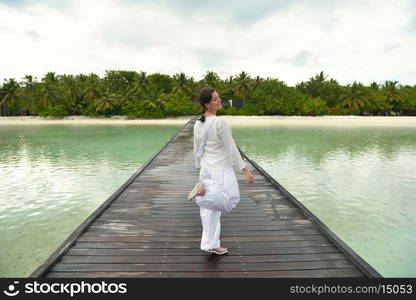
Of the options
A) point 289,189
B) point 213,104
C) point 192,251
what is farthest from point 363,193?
point 213,104

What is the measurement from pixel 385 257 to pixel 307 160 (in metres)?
9.55

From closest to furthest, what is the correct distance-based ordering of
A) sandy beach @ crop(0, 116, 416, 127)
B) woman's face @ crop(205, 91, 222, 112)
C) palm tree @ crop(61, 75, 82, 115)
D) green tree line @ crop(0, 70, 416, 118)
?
woman's face @ crop(205, 91, 222, 112)
sandy beach @ crop(0, 116, 416, 127)
green tree line @ crop(0, 70, 416, 118)
palm tree @ crop(61, 75, 82, 115)

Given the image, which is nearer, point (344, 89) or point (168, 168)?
point (168, 168)

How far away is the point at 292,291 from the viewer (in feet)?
8.96

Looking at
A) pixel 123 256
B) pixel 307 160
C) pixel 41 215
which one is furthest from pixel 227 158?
pixel 307 160

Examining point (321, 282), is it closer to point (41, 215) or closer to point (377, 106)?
point (41, 215)

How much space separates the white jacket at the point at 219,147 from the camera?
3039 mm

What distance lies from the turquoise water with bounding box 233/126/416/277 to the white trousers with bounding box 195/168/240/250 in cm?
332

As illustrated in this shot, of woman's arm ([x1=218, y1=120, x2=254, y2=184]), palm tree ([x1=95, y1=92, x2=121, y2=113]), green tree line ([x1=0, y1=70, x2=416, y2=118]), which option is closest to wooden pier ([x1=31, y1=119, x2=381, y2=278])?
woman's arm ([x1=218, y1=120, x2=254, y2=184])

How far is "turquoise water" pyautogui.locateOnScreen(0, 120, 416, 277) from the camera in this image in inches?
222

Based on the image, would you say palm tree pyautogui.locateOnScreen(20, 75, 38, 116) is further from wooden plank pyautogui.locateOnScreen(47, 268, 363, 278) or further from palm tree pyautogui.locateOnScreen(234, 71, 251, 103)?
wooden plank pyautogui.locateOnScreen(47, 268, 363, 278)

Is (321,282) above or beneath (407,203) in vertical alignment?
above

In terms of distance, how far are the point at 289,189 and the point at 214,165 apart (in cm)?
703

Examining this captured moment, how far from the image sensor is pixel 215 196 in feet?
10.0
